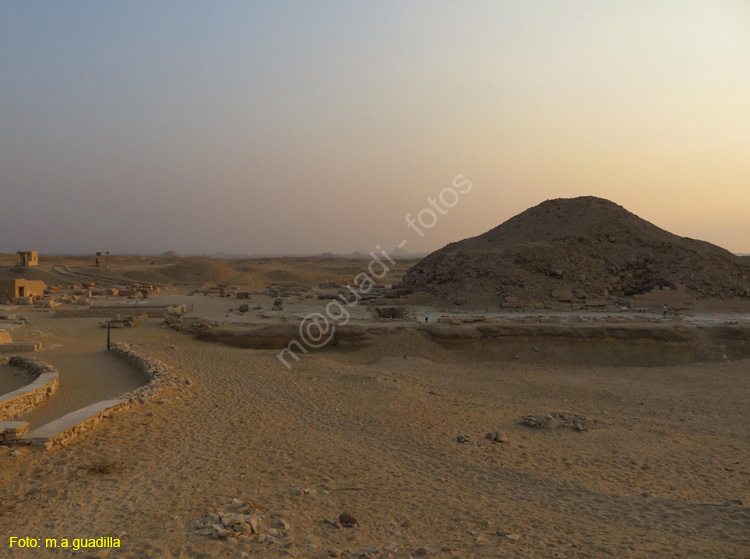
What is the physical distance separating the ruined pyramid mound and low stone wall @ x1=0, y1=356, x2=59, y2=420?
15935 mm

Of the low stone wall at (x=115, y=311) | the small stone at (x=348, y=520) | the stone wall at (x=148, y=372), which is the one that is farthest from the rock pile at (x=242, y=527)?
the low stone wall at (x=115, y=311)

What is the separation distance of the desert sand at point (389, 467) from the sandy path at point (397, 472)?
0.03 m

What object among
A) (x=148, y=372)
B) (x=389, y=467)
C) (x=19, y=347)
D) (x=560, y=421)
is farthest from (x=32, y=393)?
(x=560, y=421)

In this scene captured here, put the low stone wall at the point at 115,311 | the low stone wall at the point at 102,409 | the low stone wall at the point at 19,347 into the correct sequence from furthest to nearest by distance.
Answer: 1. the low stone wall at the point at 115,311
2. the low stone wall at the point at 19,347
3. the low stone wall at the point at 102,409

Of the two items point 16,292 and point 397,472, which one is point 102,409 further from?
point 16,292

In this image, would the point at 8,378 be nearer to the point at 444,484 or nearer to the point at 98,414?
the point at 98,414

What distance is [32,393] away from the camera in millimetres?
8492

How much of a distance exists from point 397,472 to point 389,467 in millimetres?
182

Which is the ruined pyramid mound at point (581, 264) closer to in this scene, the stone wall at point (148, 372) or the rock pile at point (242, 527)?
the stone wall at point (148, 372)

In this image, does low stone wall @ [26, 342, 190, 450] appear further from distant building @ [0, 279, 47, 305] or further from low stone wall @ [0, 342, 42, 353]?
distant building @ [0, 279, 47, 305]

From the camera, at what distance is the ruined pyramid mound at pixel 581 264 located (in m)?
22.6

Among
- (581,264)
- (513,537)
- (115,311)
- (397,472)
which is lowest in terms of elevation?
(397,472)

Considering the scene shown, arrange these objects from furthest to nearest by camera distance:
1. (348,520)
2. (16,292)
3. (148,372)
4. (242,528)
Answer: (16,292) → (148,372) → (348,520) → (242,528)

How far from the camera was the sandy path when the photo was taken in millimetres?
4531
